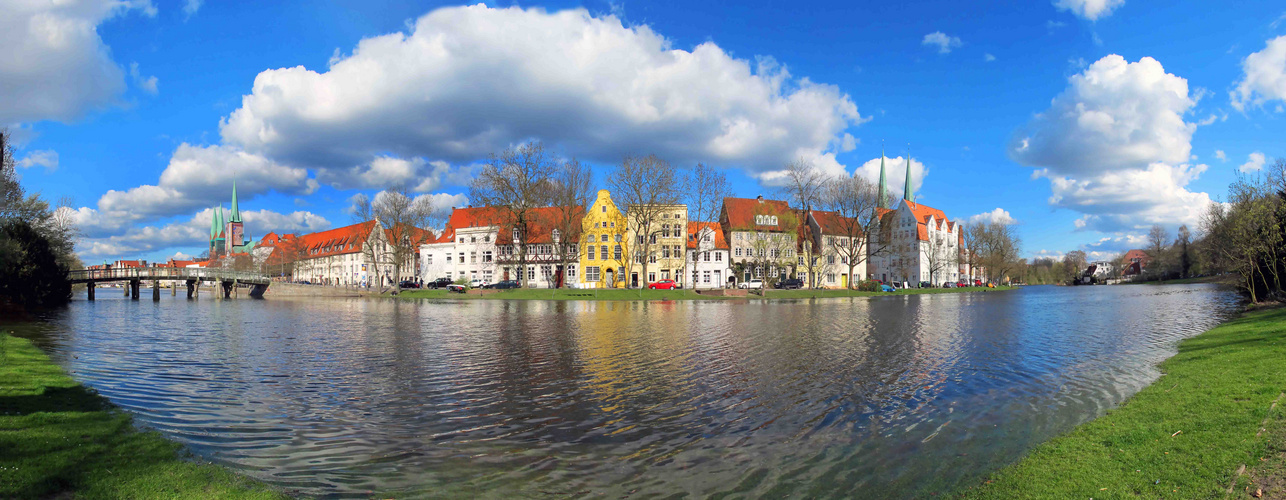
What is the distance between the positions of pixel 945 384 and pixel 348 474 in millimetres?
13465

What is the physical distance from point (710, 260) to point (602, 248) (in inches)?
611

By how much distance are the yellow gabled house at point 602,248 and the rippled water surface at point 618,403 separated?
179ft


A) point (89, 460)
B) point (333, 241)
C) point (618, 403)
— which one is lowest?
point (618, 403)

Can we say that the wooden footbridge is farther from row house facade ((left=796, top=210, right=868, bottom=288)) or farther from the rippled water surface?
row house facade ((left=796, top=210, right=868, bottom=288))

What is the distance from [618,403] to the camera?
12.9 metres

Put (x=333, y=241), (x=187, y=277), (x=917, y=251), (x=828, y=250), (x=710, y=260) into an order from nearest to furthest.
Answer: (x=187, y=277) < (x=710, y=260) < (x=828, y=250) < (x=917, y=251) < (x=333, y=241)

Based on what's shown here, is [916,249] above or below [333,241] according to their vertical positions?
below

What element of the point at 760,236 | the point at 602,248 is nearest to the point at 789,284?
the point at 760,236

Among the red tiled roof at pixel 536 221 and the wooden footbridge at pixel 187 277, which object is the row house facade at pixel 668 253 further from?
the wooden footbridge at pixel 187 277

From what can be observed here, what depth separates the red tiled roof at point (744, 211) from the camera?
79188 millimetres

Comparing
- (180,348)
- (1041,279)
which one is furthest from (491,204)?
(1041,279)

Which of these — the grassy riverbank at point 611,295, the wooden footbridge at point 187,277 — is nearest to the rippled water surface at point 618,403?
the grassy riverbank at point 611,295

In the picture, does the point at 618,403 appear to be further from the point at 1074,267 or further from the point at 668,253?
the point at 1074,267

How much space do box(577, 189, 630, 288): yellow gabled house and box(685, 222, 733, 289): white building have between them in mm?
10391
